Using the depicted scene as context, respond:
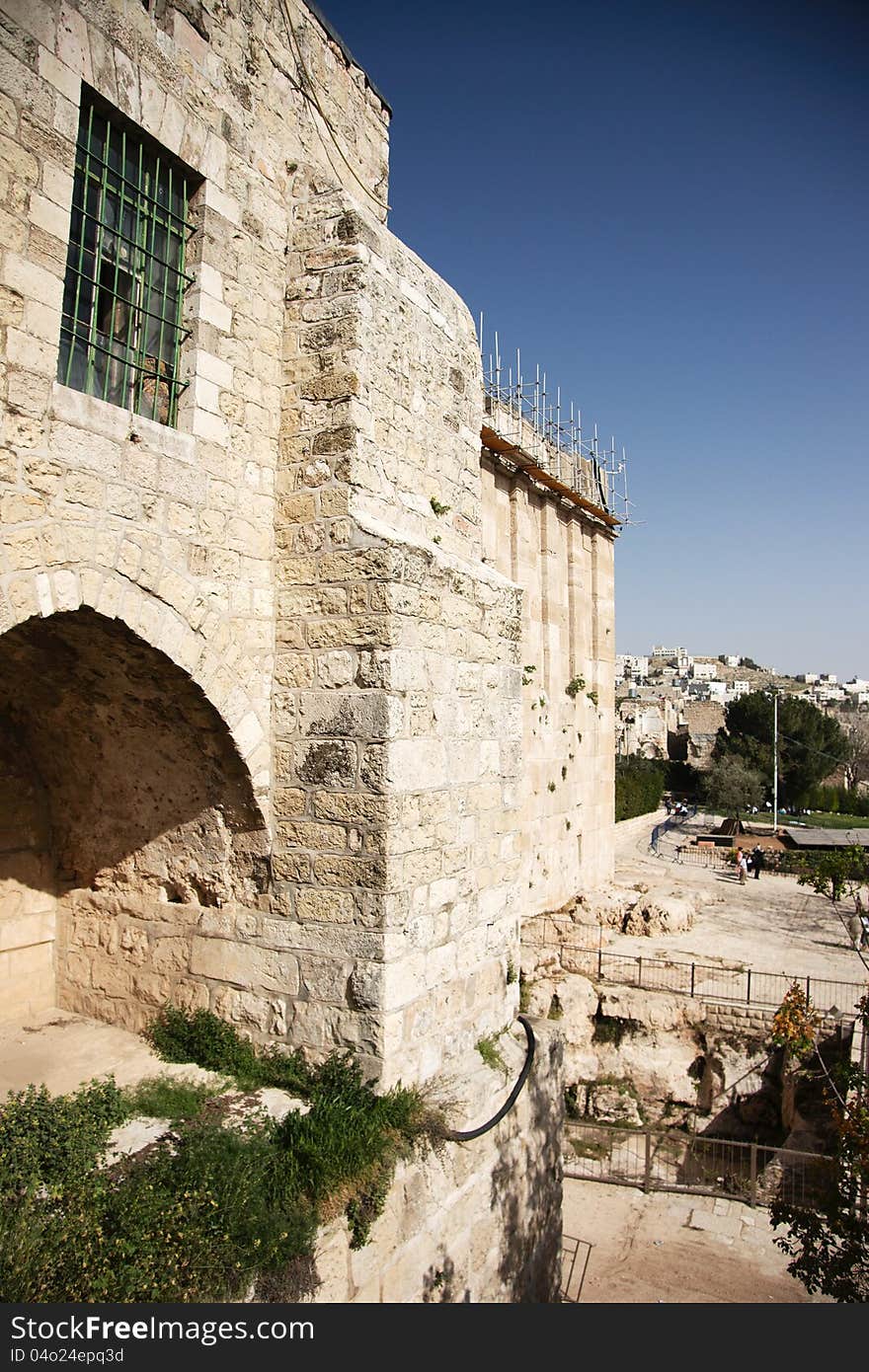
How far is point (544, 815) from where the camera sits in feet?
51.8

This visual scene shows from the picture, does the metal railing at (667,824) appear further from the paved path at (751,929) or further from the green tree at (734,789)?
the paved path at (751,929)

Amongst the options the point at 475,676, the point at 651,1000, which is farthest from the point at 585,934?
the point at 475,676

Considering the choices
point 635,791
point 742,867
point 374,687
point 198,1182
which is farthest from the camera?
point 635,791

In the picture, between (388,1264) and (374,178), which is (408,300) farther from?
(388,1264)

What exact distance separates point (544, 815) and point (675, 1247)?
7540mm

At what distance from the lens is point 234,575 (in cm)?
439

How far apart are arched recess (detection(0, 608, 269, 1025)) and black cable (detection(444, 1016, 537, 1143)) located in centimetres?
163

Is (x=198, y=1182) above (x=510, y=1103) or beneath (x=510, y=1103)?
above

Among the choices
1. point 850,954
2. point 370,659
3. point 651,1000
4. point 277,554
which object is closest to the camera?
point 370,659

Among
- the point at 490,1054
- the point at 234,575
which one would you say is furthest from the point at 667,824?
the point at 234,575

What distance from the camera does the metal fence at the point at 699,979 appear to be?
524 inches

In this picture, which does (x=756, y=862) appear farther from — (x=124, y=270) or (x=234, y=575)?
(x=124, y=270)

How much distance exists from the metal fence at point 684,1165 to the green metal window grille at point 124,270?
31.6ft

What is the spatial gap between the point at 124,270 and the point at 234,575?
1489mm
